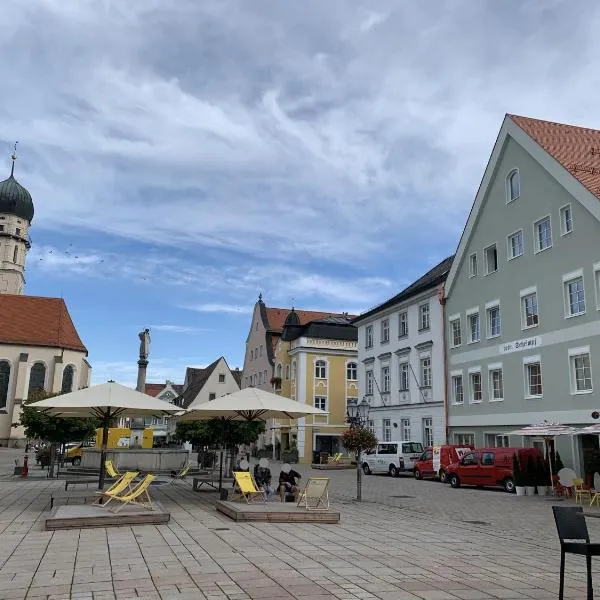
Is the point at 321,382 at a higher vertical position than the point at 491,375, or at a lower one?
higher

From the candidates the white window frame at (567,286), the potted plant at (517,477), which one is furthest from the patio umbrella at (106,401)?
the white window frame at (567,286)

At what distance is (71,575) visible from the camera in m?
7.81

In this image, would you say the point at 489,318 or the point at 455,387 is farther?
the point at 455,387

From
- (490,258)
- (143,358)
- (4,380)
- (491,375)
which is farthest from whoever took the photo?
(4,380)

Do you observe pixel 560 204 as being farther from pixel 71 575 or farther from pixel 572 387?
pixel 71 575

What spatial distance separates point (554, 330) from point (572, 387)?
2462mm

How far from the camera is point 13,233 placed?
287 feet

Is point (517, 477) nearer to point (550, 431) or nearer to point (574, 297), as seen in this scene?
point (550, 431)

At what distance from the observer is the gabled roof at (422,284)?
36.4 metres

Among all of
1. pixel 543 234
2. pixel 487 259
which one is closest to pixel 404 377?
pixel 487 259

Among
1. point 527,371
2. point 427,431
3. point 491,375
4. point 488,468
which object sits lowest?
point 488,468

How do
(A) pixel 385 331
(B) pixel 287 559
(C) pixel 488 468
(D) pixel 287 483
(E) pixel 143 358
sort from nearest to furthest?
(B) pixel 287 559 → (D) pixel 287 483 → (C) pixel 488 468 → (A) pixel 385 331 → (E) pixel 143 358

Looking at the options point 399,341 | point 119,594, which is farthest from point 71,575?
point 399,341

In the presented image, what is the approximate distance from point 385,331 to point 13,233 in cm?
6422
